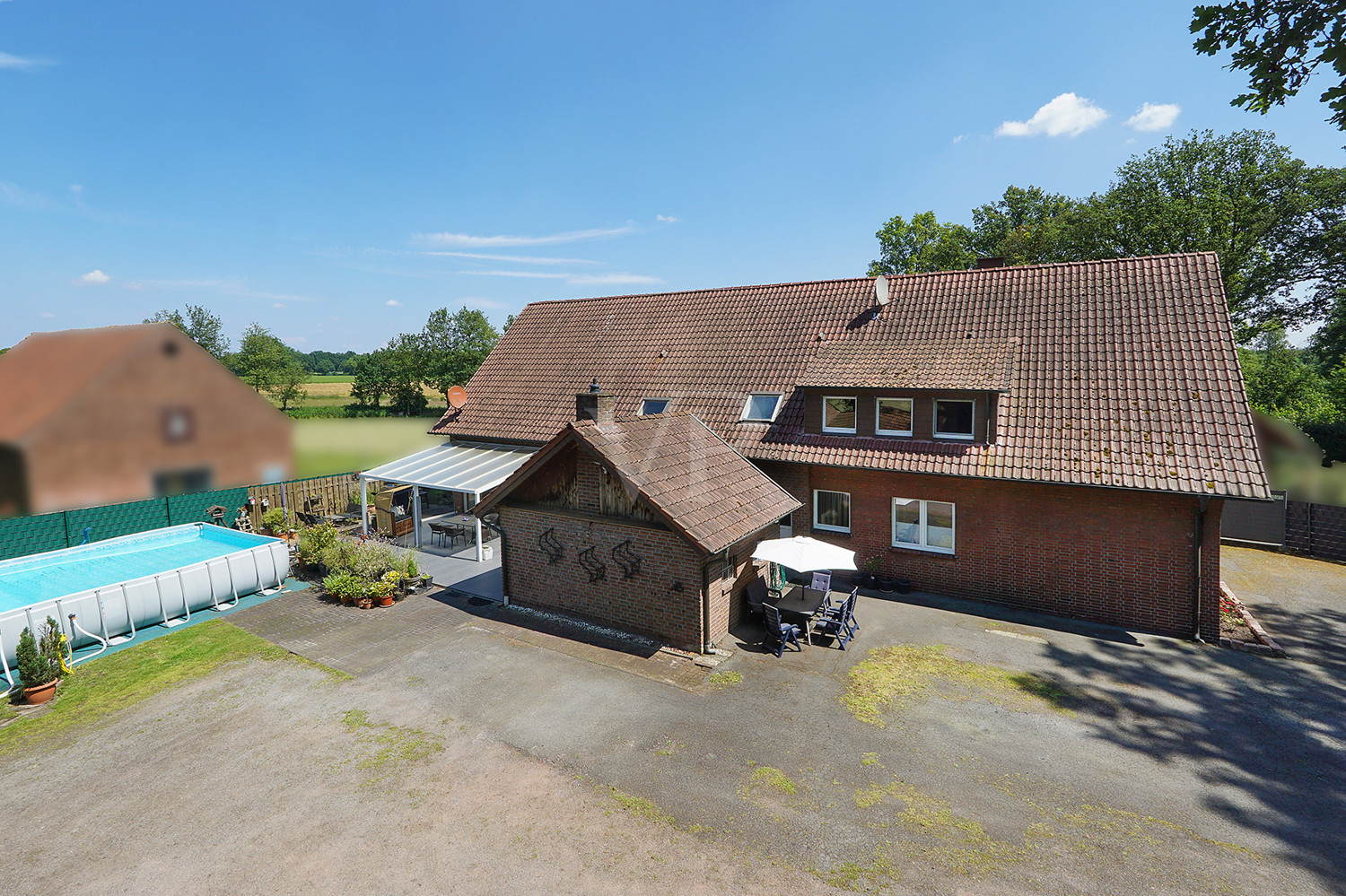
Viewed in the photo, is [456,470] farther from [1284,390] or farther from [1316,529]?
[1284,390]

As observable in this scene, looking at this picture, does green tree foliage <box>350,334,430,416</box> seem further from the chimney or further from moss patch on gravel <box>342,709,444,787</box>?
the chimney

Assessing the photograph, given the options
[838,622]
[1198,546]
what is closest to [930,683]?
[838,622]

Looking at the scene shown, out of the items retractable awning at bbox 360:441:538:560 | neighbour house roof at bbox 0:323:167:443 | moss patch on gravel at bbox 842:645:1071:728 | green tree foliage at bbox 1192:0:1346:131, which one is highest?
green tree foliage at bbox 1192:0:1346:131

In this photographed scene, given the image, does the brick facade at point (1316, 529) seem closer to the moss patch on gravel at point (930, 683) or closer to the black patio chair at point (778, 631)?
the moss patch on gravel at point (930, 683)

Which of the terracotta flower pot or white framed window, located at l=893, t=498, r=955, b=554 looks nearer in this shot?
the terracotta flower pot

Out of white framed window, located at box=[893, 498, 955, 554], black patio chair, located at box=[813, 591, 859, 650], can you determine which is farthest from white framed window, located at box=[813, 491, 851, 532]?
black patio chair, located at box=[813, 591, 859, 650]

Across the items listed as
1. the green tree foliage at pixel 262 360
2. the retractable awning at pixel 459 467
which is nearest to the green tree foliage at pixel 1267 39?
the green tree foliage at pixel 262 360
